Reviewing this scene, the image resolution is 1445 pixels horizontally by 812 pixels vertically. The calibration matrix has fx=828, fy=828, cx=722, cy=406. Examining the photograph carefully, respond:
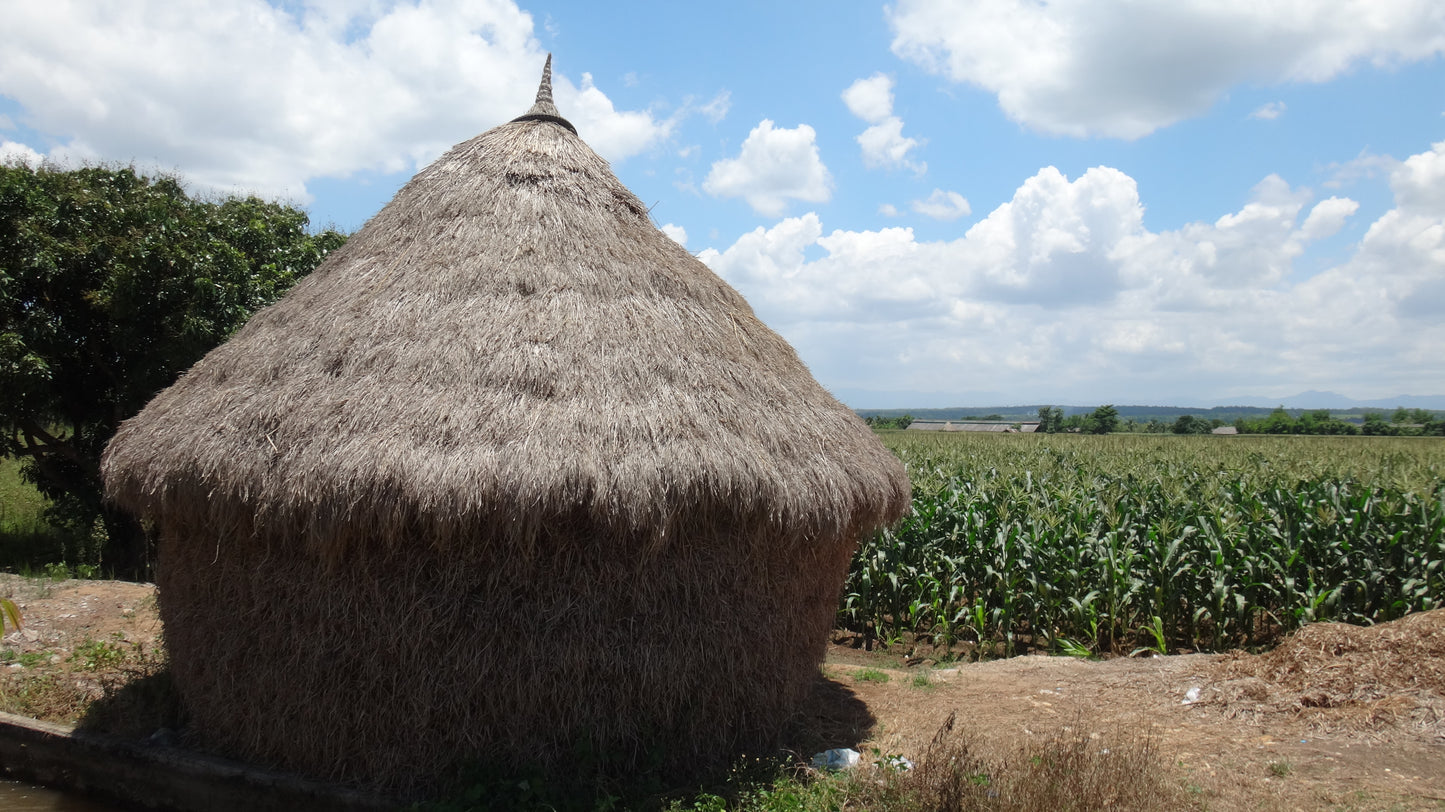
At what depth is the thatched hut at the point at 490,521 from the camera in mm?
4215

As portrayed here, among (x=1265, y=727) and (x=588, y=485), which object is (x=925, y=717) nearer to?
(x=1265, y=727)

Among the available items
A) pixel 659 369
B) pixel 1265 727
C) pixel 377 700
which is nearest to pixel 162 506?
pixel 377 700

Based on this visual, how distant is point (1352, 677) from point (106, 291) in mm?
12766

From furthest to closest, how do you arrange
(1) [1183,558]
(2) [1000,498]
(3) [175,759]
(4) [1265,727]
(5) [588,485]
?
(2) [1000,498]
(1) [1183,558]
(4) [1265,727]
(3) [175,759]
(5) [588,485]

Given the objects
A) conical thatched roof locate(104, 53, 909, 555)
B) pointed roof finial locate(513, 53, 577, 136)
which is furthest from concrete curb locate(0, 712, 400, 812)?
pointed roof finial locate(513, 53, 577, 136)

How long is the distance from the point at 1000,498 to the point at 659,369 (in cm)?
649

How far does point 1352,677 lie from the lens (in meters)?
5.82

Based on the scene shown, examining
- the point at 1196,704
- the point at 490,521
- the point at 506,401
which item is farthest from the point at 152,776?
the point at 1196,704

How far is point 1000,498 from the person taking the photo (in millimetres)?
10008

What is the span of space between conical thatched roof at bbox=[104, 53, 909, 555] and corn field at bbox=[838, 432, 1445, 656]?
132 inches

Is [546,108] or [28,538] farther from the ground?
[546,108]

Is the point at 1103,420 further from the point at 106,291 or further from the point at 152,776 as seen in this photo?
the point at 152,776

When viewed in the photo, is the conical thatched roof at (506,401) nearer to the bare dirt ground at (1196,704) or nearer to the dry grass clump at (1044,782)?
the dry grass clump at (1044,782)

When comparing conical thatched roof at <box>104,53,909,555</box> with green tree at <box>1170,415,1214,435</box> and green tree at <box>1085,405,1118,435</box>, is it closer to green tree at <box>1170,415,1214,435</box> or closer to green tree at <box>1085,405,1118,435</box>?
green tree at <box>1085,405,1118,435</box>
